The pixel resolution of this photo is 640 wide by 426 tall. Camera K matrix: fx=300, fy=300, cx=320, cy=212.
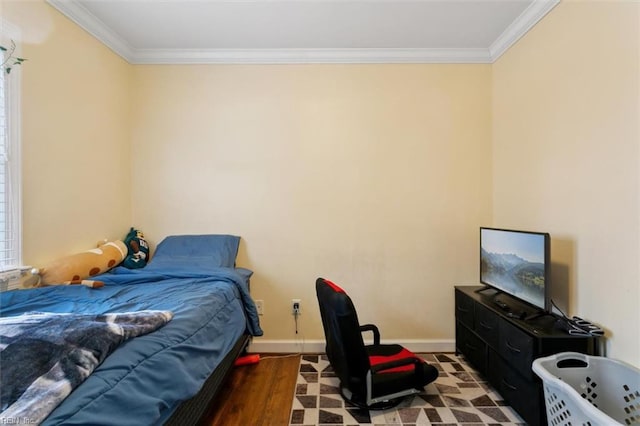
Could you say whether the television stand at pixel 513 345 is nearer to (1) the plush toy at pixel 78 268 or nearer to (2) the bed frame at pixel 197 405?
(2) the bed frame at pixel 197 405

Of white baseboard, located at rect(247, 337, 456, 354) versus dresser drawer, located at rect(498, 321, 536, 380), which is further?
white baseboard, located at rect(247, 337, 456, 354)

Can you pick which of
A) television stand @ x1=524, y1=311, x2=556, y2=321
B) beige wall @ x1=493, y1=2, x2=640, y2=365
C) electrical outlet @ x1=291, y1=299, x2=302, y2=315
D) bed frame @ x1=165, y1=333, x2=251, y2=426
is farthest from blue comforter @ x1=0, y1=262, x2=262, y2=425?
beige wall @ x1=493, y1=2, x2=640, y2=365

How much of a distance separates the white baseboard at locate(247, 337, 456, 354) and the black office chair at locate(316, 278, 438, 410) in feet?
2.34

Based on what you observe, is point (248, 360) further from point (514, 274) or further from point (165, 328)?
point (514, 274)

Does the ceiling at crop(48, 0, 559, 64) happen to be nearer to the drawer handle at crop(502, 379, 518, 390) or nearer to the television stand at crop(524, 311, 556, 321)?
the television stand at crop(524, 311, 556, 321)

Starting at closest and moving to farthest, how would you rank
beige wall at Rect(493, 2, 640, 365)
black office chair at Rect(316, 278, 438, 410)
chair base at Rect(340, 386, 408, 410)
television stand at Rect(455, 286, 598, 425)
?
beige wall at Rect(493, 2, 640, 365)
television stand at Rect(455, 286, 598, 425)
black office chair at Rect(316, 278, 438, 410)
chair base at Rect(340, 386, 408, 410)

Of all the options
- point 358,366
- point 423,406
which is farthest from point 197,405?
point 423,406

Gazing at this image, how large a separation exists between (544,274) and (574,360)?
1.53 feet

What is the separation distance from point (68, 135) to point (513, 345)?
3297 mm

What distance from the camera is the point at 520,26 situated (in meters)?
2.33

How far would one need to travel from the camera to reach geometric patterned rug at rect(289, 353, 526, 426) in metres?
1.86

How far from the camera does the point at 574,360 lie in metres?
1.61

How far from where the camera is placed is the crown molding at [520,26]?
2092 millimetres

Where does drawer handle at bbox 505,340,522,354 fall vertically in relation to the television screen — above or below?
below
